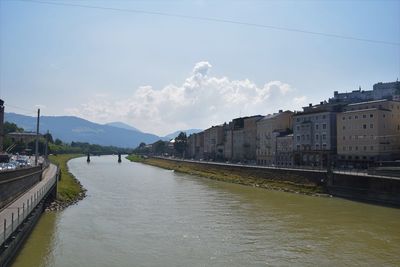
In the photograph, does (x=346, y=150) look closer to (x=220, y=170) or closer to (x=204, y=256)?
(x=220, y=170)

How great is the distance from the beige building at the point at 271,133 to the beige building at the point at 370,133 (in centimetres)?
2198

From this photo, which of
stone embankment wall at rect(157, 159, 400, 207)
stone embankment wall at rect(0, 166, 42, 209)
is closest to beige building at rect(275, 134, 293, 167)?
stone embankment wall at rect(157, 159, 400, 207)

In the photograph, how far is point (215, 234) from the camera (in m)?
28.7

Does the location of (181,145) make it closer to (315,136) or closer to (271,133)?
(271,133)

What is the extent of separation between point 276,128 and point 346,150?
2576 centimetres

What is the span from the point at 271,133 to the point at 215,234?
7058 cm

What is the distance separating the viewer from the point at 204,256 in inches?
910

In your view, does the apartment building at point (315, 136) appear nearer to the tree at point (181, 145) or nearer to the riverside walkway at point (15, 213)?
the riverside walkway at point (15, 213)

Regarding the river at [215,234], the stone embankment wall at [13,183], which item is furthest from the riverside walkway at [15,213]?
the river at [215,234]

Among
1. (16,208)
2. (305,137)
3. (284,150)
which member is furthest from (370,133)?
(16,208)

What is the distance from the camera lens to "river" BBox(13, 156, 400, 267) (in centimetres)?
2262

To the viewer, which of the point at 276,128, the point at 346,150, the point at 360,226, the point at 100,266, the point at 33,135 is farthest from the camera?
the point at 33,135

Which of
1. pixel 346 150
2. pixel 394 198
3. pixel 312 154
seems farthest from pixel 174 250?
pixel 312 154

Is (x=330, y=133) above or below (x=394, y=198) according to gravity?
above
